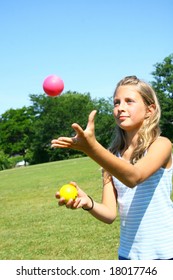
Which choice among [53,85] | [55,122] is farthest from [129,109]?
[55,122]

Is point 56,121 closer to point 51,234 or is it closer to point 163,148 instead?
point 51,234

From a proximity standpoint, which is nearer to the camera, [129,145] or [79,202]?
[79,202]

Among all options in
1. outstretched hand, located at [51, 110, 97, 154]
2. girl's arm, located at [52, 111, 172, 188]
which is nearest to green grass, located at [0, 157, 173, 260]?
girl's arm, located at [52, 111, 172, 188]

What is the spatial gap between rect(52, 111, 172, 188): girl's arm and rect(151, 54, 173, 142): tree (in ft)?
220

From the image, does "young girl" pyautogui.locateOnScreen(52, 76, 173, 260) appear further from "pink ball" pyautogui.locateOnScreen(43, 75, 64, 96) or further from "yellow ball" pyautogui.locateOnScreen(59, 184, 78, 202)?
"pink ball" pyautogui.locateOnScreen(43, 75, 64, 96)

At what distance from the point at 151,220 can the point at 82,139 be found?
1056 millimetres

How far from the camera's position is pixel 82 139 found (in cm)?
237

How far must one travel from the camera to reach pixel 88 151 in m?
2.45

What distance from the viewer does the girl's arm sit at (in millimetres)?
2355

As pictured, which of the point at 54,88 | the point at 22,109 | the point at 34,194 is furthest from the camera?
the point at 22,109

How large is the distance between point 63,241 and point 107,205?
5326 millimetres

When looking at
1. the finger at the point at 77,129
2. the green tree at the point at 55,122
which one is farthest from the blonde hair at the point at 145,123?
the green tree at the point at 55,122

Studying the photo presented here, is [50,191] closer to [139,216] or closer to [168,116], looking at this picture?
[139,216]
